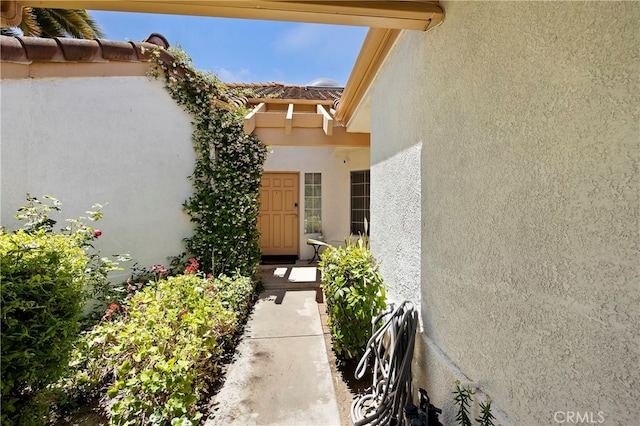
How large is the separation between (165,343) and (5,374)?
1.23 meters

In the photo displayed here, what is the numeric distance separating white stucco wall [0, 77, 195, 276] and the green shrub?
4.19 metres

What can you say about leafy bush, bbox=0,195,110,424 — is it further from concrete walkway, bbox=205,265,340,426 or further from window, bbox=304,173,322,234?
window, bbox=304,173,322,234

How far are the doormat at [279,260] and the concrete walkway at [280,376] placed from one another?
Result: 3.75 metres

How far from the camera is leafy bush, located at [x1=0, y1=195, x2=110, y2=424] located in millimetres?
2443

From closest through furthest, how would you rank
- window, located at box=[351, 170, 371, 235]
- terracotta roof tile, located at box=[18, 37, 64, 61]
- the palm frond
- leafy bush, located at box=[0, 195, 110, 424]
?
leafy bush, located at box=[0, 195, 110, 424]
terracotta roof tile, located at box=[18, 37, 64, 61]
the palm frond
window, located at box=[351, 170, 371, 235]

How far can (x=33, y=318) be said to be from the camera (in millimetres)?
2604

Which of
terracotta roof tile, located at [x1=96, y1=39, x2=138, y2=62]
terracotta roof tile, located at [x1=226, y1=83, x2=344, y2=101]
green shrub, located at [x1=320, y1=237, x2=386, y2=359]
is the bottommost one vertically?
green shrub, located at [x1=320, y1=237, x2=386, y2=359]

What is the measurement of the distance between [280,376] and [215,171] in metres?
4.58

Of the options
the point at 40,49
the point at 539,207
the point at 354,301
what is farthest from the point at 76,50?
the point at 539,207

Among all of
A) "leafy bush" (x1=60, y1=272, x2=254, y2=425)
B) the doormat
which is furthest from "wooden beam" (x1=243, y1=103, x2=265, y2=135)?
the doormat

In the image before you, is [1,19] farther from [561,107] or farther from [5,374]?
[561,107]

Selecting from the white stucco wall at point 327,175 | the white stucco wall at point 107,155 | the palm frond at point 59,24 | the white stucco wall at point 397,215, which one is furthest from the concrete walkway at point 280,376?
the palm frond at point 59,24

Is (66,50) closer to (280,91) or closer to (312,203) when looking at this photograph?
(280,91)

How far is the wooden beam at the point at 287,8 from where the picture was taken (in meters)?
2.08
